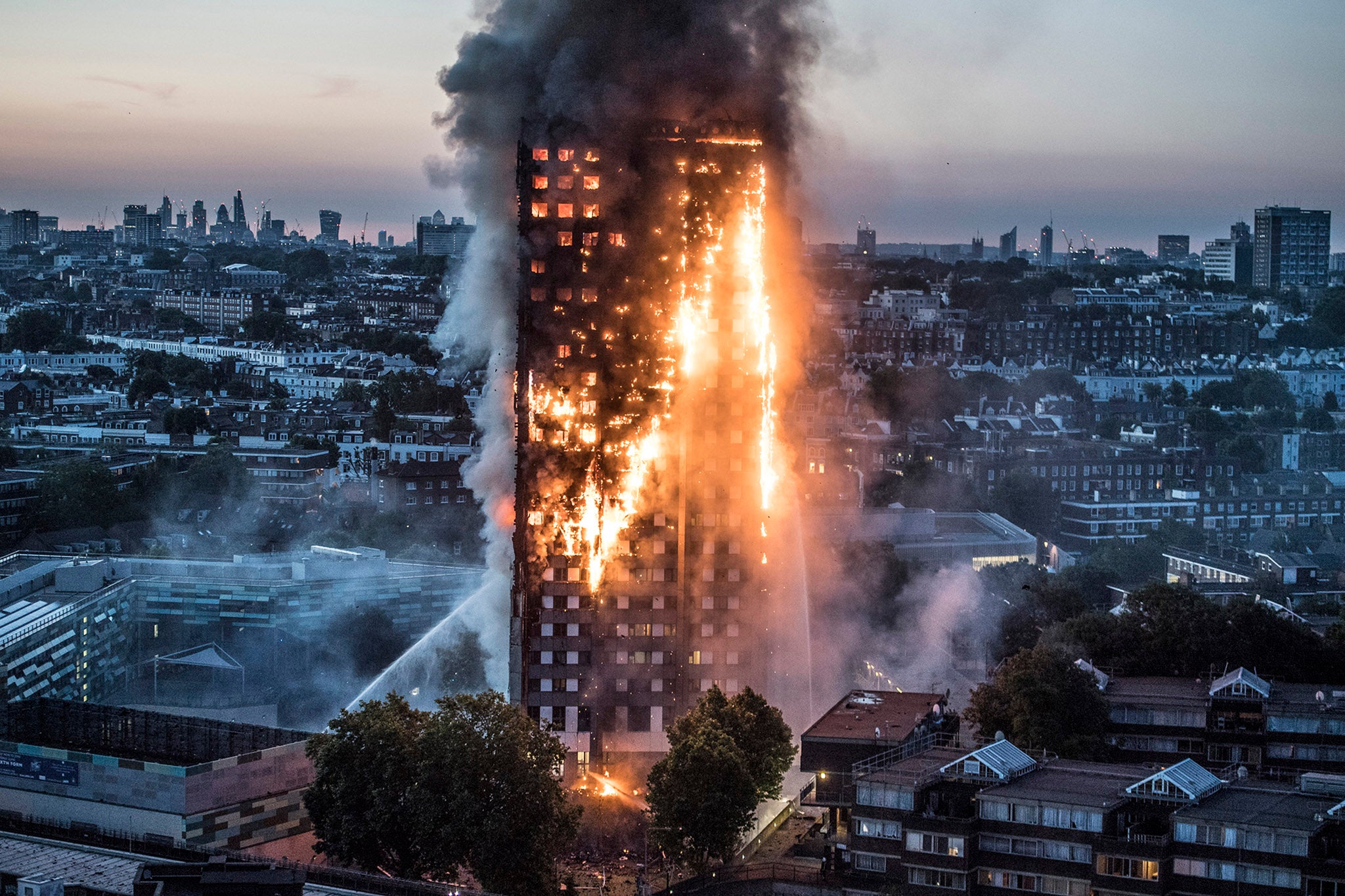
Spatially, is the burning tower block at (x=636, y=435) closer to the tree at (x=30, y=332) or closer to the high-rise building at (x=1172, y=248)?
the tree at (x=30, y=332)

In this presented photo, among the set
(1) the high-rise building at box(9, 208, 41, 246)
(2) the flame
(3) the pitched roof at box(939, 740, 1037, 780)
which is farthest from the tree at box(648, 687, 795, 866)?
(1) the high-rise building at box(9, 208, 41, 246)

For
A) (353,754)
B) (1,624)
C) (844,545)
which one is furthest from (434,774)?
(844,545)

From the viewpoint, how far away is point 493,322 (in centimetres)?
2881

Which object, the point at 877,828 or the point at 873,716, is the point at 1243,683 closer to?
the point at 873,716

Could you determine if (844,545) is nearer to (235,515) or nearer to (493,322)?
(493,322)

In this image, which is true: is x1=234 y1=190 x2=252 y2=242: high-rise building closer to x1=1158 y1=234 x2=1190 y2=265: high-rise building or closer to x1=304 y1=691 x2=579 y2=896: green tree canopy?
x1=1158 y1=234 x2=1190 y2=265: high-rise building

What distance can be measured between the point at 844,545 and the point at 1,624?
14918 mm

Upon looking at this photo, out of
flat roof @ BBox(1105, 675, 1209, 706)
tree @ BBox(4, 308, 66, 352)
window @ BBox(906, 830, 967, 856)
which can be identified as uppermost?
tree @ BBox(4, 308, 66, 352)

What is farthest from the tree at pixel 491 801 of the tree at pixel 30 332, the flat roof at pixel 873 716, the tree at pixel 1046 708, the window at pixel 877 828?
the tree at pixel 30 332

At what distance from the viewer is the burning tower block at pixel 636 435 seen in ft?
85.5

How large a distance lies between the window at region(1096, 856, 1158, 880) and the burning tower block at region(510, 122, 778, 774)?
7889mm

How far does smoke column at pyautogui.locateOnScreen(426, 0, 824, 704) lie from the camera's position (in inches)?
1031

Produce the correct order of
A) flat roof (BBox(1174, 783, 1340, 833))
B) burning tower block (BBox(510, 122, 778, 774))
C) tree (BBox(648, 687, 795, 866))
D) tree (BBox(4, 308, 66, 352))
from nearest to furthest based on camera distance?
1. flat roof (BBox(1174, 783, 1340, 833))
2. tree (BBox(648, 687, 795, 866))
3. burning tower block (BBox(510, 122, 778, 774))
4. tree (BBox(4, 308, 66, 352))

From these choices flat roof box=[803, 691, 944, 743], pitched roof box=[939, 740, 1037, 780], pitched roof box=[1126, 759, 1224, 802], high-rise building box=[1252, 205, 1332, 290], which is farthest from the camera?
high-rise building box=[1252, 205, 1332, 290]
